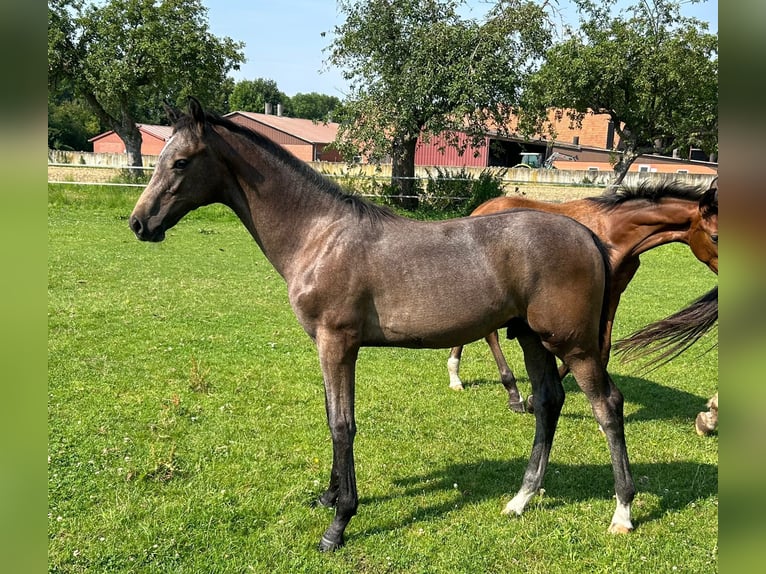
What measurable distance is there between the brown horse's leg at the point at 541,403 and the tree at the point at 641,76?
19.6 m

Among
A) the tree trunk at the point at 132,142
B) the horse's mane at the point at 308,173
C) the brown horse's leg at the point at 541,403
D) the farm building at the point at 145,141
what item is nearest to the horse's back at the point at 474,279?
the horse's mane at the point at 308,173

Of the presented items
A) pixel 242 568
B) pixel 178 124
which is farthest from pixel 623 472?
pixel 178 124

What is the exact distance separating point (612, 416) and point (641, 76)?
22.8 m

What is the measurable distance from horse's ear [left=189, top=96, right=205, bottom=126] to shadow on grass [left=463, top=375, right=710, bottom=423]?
4101mm

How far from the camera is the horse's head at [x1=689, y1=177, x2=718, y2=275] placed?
4.27 m

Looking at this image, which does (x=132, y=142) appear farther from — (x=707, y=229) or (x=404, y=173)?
(x=707, y=229)

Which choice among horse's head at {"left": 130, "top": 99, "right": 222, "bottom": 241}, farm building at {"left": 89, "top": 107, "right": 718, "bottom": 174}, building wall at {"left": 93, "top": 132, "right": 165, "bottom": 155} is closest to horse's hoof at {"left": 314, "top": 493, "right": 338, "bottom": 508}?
horse's head at {"left": 130, "top": 99, "right": 222, "bottom": 241}

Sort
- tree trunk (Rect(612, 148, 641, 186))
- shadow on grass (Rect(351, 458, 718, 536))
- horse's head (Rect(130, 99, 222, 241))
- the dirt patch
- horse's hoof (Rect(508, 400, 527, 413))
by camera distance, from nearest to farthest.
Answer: horse's head (Rect(130, 99, 222, 241)) → shadow on grass (Rect(351, 458, 718, 536)) → horse's hoof (Rect(508, 400, 527, 413)) → the dirt patch → tree trunk (Rect(612, 148, 641, 186))

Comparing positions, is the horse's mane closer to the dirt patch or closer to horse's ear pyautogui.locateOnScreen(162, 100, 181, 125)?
horse's ear pyautogui.locateOnScreen(162, 100, 181, 125)

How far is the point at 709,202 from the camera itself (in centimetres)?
427

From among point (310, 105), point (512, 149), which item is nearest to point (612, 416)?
point (512, 149)

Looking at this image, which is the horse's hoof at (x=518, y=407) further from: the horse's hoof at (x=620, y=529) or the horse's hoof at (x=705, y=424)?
the horse's hoof at (x=620, y=529)
